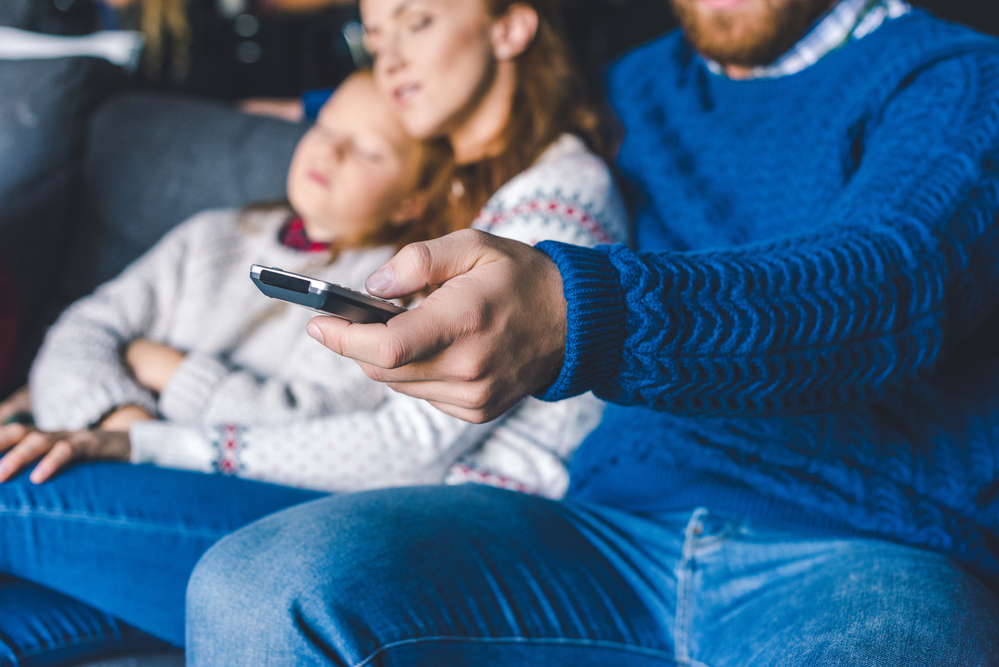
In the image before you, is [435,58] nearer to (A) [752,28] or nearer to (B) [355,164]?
(B) [355,164]

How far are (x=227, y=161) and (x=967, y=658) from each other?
4.63ft

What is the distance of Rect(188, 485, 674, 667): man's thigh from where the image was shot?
2.02ft

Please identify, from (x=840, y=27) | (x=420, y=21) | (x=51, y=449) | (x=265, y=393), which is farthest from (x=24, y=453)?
(x=840, y=27)

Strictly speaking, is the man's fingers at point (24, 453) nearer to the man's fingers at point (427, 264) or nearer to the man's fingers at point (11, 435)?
the man's fingers at point (11, 435)

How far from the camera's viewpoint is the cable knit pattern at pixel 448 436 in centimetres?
88

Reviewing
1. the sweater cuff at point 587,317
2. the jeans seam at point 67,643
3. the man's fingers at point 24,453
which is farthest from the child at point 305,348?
the sweater cuff at point 587,317

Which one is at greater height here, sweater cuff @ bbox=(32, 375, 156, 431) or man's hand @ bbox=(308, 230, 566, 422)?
man's hand @ bbox=(308, 230, 566, 422)

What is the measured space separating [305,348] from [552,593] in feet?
2.02

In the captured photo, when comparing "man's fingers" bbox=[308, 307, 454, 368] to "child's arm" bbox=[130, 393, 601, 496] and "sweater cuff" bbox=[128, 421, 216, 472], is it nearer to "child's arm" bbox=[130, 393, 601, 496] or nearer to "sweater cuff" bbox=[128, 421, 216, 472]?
"child's arm" bbox=[130, 393, 601, 496]

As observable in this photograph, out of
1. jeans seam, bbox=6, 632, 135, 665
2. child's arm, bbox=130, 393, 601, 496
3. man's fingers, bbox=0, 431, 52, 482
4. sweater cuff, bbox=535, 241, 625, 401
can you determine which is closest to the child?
child's arm, bbox=130, 393, 601, 496

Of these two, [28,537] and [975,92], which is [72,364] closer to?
[28,537]

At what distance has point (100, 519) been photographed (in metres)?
0.86

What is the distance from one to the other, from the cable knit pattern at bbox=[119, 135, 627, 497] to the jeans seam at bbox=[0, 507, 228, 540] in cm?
10

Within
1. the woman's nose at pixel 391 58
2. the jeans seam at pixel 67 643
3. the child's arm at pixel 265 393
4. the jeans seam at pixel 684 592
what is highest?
the woman's nose at pixel 391 58
